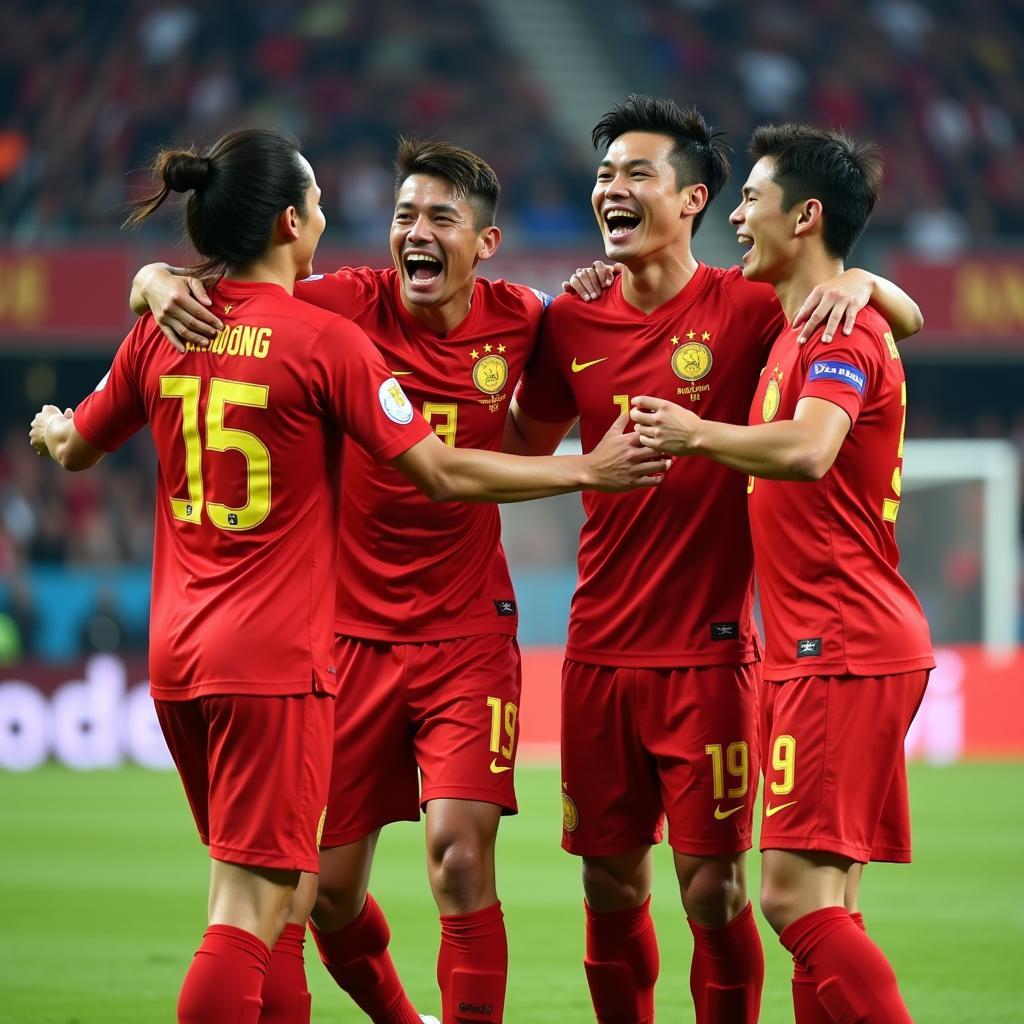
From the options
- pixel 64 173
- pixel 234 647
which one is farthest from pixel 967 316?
pixel 234 647

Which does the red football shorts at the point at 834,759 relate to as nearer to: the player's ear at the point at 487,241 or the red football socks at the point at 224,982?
the red football socks at the point at 224,982

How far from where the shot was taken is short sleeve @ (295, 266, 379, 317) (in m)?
4.71

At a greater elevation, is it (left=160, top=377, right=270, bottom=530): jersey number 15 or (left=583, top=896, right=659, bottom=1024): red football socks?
(left=160, top=377, right=270, bottom=530): jersey number 15

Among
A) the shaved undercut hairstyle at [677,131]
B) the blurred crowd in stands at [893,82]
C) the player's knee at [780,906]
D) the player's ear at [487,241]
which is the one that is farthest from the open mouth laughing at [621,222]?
the blurred crowd in stands at [893,82]

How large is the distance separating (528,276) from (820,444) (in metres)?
11.8

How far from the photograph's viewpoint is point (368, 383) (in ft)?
12.2

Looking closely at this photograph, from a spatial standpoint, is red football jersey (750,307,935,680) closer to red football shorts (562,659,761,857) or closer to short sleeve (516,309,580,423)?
red football shorts (562,659,761,857)

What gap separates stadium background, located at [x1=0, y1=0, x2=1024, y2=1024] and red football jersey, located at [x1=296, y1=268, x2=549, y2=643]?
1.50 m

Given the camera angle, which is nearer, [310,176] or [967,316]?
[310,176]

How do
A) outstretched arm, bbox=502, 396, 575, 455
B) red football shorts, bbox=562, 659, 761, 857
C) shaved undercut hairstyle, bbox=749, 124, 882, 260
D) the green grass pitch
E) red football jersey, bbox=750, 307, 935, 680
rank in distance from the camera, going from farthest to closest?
1. the green grass pitch
2. outstretched arm, bbox=502, 396, 575, 455
3. red football shorts, bbox=562, 659, 761, 857
4. shaved undercut hairstyle, bbox=749, 124, 882, 260
5. red football jersey, bbox=750, 307, 935, 680

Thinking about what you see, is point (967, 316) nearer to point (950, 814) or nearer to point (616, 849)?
point (950, 814)

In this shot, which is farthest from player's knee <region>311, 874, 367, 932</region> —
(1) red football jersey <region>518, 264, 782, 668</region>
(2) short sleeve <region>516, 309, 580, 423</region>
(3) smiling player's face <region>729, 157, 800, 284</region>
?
(3) smiling player's face <region>729, 157, 800, 284</region>

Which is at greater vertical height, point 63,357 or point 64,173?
point 64,173

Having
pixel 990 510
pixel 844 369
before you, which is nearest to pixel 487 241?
pixel 844 369
